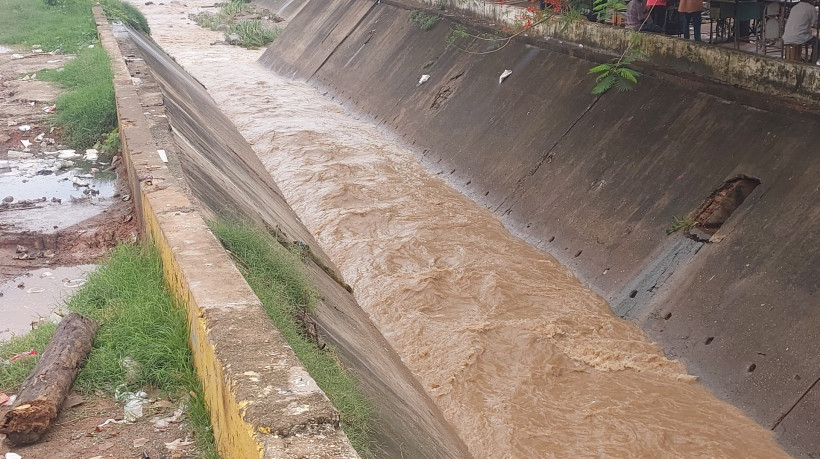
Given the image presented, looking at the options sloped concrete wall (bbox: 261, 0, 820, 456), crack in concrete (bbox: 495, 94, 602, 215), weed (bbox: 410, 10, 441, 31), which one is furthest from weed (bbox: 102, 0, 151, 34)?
crack in concrete (bbox: 495, 94, 602, 215)

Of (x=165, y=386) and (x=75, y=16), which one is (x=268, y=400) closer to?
(x=165, y=386)

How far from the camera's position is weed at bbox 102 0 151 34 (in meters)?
22.0

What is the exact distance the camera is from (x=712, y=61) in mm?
9828

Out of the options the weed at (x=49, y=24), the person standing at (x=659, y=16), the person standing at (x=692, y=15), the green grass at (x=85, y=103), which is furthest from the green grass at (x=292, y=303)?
the weed at (x=49, y=24)

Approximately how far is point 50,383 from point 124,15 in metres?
19.8

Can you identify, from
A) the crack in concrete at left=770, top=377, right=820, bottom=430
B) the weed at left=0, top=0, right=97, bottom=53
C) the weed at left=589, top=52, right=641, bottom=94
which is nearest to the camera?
the crack in concrete at left=770, top=377, right=820, bottom=430

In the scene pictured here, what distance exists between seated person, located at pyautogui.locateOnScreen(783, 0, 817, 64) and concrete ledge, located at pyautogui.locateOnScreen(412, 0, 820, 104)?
0.56 metres

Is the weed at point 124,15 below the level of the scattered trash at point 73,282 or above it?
below

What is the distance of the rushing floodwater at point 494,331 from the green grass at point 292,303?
1.71 meters

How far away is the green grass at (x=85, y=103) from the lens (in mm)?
11938

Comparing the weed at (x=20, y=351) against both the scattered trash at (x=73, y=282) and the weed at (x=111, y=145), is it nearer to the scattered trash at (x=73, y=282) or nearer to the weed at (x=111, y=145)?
the scattered trash at (x=73, y=282)

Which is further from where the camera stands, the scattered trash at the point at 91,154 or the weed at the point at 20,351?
the scattered trash at the point at 91,154

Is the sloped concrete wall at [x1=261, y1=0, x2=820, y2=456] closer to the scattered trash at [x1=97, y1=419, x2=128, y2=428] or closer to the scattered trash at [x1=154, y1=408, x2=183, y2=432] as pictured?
the scattered trash at [x1=154, y1=408, x2=183, y2=432]

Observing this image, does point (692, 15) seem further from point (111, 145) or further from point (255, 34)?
point (255, 34)
